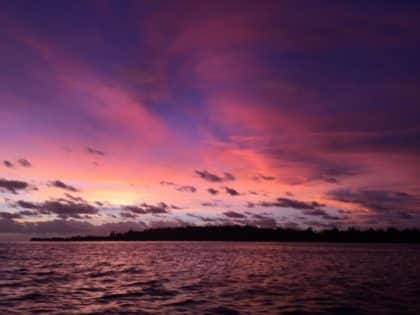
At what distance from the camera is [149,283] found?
54.5 metres

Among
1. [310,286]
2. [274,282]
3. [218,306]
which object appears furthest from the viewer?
[274,282]

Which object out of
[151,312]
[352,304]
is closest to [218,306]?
[151,312]

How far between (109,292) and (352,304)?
69.4 ft

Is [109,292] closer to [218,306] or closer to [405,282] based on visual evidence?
[218,306]

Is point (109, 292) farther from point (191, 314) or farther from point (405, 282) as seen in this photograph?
point (405, 282)

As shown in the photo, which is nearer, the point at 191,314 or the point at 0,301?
the point at 191,314

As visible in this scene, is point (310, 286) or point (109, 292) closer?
point (109, 292)

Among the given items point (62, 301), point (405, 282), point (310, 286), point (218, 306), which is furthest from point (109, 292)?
point (405, 282)

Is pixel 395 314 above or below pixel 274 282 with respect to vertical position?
below

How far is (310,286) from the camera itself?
52125mm

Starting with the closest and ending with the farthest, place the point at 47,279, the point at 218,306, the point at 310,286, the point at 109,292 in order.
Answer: the point at 218,306, the point at 109,292, the point at 310,286, the point at 47,279

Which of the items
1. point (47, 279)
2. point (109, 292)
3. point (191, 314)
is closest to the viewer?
point (191, 314)

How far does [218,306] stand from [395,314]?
41.1ft

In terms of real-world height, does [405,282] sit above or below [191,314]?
above
